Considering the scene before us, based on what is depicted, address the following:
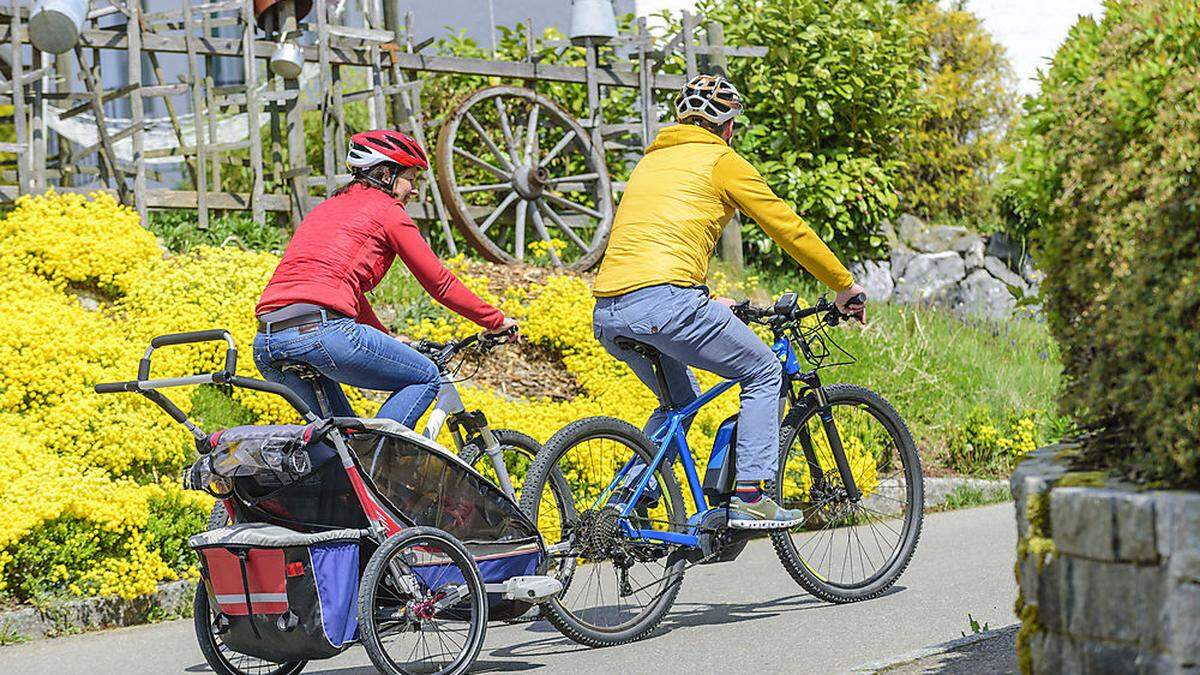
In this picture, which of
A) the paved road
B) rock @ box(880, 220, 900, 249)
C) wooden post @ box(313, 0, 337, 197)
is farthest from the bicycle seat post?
rock @ box(880, 220, 900, 249)

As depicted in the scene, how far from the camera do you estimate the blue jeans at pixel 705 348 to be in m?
5.74

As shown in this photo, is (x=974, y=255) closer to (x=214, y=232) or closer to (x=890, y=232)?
(x=890, y=232)

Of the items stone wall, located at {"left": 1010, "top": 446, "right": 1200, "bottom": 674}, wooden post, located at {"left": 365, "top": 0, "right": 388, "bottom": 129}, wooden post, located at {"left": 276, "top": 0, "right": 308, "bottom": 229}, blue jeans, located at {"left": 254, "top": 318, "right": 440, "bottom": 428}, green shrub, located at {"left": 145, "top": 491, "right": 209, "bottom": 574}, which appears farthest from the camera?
wooden post, located at {"left": 365, "top": 0, "right": 388, "bottom": 129}

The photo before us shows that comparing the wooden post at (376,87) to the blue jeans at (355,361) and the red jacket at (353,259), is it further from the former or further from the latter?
the blue jeans at (355,361)

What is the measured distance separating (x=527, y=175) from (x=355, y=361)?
7.72 m

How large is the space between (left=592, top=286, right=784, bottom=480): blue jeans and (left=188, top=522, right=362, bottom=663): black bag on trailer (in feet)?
4.66

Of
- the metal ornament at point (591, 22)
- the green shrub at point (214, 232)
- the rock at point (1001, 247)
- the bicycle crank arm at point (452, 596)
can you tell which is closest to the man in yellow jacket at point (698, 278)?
the bicycle crank arm at point (452, 596)

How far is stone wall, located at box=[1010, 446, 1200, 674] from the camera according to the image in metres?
3.30

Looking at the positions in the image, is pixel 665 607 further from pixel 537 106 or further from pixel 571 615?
pixel 537 106

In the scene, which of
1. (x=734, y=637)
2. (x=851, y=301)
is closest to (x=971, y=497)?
(x=851, y=301)

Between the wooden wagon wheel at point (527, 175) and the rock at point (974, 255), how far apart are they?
3839 millimetres

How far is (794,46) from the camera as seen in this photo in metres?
14.0

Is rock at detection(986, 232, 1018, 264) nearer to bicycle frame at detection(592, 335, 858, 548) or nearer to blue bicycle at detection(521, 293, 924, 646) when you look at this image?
blue bicycle at detection(521, 293, 924, 646)

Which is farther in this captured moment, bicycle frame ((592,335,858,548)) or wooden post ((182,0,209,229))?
wooden post ((182,0,209,229))
